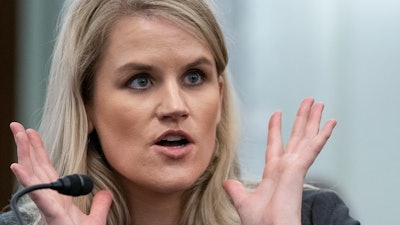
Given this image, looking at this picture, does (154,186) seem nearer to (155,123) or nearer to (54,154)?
(155,123)

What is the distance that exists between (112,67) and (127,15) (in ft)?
0.54

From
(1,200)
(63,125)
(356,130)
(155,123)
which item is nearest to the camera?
(155,123)

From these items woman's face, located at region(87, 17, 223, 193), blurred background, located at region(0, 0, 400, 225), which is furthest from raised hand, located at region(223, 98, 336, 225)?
blurred background, located at region(0, 0, 400, 225)

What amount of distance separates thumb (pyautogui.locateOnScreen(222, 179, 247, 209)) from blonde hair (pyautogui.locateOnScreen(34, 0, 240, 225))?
0.70 ft

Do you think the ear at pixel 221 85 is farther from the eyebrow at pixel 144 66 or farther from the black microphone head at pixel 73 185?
the black microphone head at pixel 73 185

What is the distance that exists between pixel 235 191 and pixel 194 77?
0.35 m

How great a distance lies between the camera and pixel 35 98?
245 inches

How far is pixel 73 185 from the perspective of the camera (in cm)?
231

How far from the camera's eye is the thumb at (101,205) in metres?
2.72

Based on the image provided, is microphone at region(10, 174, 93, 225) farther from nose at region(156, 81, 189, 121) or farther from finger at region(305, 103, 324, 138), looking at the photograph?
finger at region(305, 103, 324, 138)

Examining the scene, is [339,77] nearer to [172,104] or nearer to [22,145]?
[172,104]

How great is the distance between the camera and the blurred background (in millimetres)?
5352

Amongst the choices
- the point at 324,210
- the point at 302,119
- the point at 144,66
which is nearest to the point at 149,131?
the point at 144,66

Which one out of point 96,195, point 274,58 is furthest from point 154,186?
point 274,58
